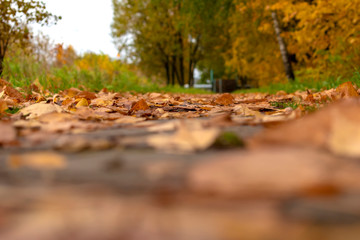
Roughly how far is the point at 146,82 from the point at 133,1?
421 inches

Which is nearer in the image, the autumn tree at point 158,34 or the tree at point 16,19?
the tree at point 16,19

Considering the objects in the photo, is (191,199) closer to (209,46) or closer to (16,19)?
(16,19)

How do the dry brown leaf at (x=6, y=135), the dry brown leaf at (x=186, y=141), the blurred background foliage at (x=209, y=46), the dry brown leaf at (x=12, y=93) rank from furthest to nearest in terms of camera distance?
the blurred background foliage at (x=209, y=46)
the dry brown leaf at (x=12, y=93)
the dry brown leaf at (x=6, y=135)
the dry brown leaf at (x=186, y=141)

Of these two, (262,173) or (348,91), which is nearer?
(262,173)

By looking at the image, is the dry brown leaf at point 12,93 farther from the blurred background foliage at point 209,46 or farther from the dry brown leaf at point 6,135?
the dry brown leaf at point 6,135

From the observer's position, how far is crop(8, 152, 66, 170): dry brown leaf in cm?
71

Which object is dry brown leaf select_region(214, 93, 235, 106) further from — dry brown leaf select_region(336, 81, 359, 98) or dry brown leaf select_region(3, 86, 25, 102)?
dry brown leaf select_region(3, 86, 25, 102)

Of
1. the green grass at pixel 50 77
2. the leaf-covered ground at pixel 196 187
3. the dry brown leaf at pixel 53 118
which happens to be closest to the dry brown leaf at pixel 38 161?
the leaf-covered ground at pixel 196 187

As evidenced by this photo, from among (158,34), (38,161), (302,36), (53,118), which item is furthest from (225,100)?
(158,34)

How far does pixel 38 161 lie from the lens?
0.74m

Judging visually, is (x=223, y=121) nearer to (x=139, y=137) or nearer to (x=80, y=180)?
(x=139, y=137)

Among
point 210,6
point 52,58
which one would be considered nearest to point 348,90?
point 52,58

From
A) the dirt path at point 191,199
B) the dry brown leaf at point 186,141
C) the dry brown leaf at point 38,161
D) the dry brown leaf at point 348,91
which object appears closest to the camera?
the dirt path at point 191,199

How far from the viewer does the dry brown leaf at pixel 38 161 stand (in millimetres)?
708
